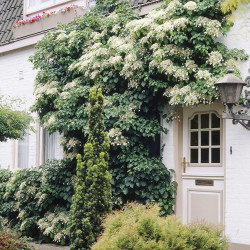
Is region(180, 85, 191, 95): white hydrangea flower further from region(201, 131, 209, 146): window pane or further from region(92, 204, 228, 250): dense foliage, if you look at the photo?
region(92, 204, 228, 250): dense foliage

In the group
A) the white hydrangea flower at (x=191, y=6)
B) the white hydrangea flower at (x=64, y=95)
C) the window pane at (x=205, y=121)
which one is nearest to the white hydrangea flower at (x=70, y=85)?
the white hydrangea flower at (x=64, y=95)

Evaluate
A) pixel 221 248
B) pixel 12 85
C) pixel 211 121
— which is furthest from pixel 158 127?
pixel 12 85

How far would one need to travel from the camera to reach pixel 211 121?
346 inches

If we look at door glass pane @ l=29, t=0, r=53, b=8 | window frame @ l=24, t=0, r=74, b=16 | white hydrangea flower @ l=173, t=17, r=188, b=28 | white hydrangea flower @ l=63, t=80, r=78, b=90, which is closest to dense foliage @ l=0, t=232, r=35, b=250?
white hydrangea flower @ l=63, t=80, r=78, b=90

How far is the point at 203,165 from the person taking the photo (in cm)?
878

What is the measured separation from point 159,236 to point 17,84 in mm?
8153

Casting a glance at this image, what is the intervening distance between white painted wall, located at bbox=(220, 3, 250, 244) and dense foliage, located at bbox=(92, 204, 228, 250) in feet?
7.79

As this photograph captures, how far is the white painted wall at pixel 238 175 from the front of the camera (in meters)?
7.97

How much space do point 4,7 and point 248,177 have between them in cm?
887

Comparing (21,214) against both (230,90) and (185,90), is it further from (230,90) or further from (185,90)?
(230,90)

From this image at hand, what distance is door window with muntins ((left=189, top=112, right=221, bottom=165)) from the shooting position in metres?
8.67

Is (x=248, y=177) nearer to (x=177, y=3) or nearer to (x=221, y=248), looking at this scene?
(x=221, y=248)

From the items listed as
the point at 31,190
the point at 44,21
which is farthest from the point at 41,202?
the point at 44,21

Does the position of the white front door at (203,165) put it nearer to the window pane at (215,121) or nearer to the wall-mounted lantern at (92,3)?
the window pane at (215,121)
